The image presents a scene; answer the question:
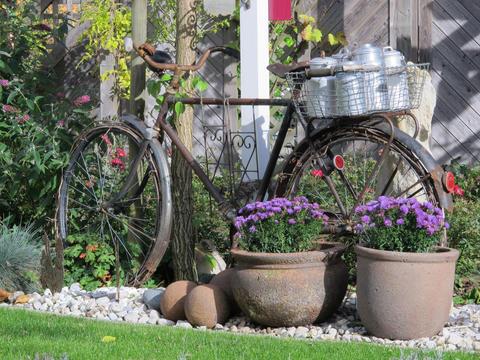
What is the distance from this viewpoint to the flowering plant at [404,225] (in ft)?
13.8

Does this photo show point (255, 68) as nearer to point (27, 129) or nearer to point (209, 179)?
point (209, 179)

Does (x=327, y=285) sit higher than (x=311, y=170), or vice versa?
(x=311, y=170)

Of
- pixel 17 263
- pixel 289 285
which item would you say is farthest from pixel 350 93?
pixel 17 263

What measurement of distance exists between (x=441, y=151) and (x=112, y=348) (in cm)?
493

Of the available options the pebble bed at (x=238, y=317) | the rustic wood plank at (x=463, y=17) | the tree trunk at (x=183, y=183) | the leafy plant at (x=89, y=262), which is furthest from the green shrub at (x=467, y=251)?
the rustic wood plank at (x=463, y=17)

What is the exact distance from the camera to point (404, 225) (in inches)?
168

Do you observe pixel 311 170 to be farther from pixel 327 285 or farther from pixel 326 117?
pixel 327 285

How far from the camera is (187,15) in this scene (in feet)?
18.5

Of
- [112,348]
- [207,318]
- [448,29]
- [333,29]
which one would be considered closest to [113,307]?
[207,318]

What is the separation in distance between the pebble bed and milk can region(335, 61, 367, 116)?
1.06 m

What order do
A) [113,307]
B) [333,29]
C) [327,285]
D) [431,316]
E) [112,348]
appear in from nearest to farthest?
[112,348] < [431,316] < [327,285] < [113,307] < [333,29]

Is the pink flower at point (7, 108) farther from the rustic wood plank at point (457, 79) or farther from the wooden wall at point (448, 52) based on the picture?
the rustic wood plank at point (457, 79)

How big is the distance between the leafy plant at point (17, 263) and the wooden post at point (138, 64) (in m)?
1.16

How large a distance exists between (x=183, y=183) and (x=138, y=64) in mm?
939
